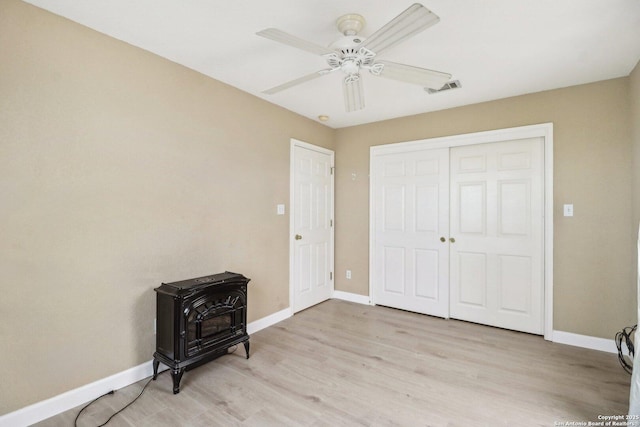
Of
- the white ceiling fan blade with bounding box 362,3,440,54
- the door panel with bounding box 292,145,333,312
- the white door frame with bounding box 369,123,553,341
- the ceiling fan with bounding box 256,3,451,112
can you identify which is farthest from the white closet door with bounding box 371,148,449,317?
the white ceiling fan blade with bounding box 362,3,440,54

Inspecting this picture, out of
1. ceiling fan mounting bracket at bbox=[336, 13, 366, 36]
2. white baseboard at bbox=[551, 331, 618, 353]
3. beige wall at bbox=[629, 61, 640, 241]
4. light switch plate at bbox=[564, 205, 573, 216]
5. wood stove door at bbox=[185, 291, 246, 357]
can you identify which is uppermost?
ceiling fan mounting bracket at bbox=[336, 13, 366, 36]

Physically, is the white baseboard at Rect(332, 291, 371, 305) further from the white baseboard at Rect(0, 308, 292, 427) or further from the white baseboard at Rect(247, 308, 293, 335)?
the white baseboard at Rect(0, 308, 292, 427)

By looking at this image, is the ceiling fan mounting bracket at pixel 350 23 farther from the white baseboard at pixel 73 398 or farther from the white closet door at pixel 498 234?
the white baseboard at pixel 73 398

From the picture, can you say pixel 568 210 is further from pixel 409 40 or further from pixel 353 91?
pixel 353 91

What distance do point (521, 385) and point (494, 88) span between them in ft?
8.65

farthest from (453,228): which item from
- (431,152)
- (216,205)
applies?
(216,205)

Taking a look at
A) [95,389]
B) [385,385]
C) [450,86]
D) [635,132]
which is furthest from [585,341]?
[95,389]

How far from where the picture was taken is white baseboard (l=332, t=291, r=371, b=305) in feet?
13.9

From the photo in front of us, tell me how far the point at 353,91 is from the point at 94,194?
1.95 meters

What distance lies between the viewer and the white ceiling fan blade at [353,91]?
2098 mm

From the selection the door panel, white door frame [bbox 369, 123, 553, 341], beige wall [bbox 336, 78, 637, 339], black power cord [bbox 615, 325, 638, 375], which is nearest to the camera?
black power cord [bbox 615, 325, 638, 375]

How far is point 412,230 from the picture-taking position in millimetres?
3889

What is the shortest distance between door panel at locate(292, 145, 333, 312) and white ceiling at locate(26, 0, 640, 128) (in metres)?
1.17

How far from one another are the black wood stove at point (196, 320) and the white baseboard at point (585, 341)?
3023 millimetres
